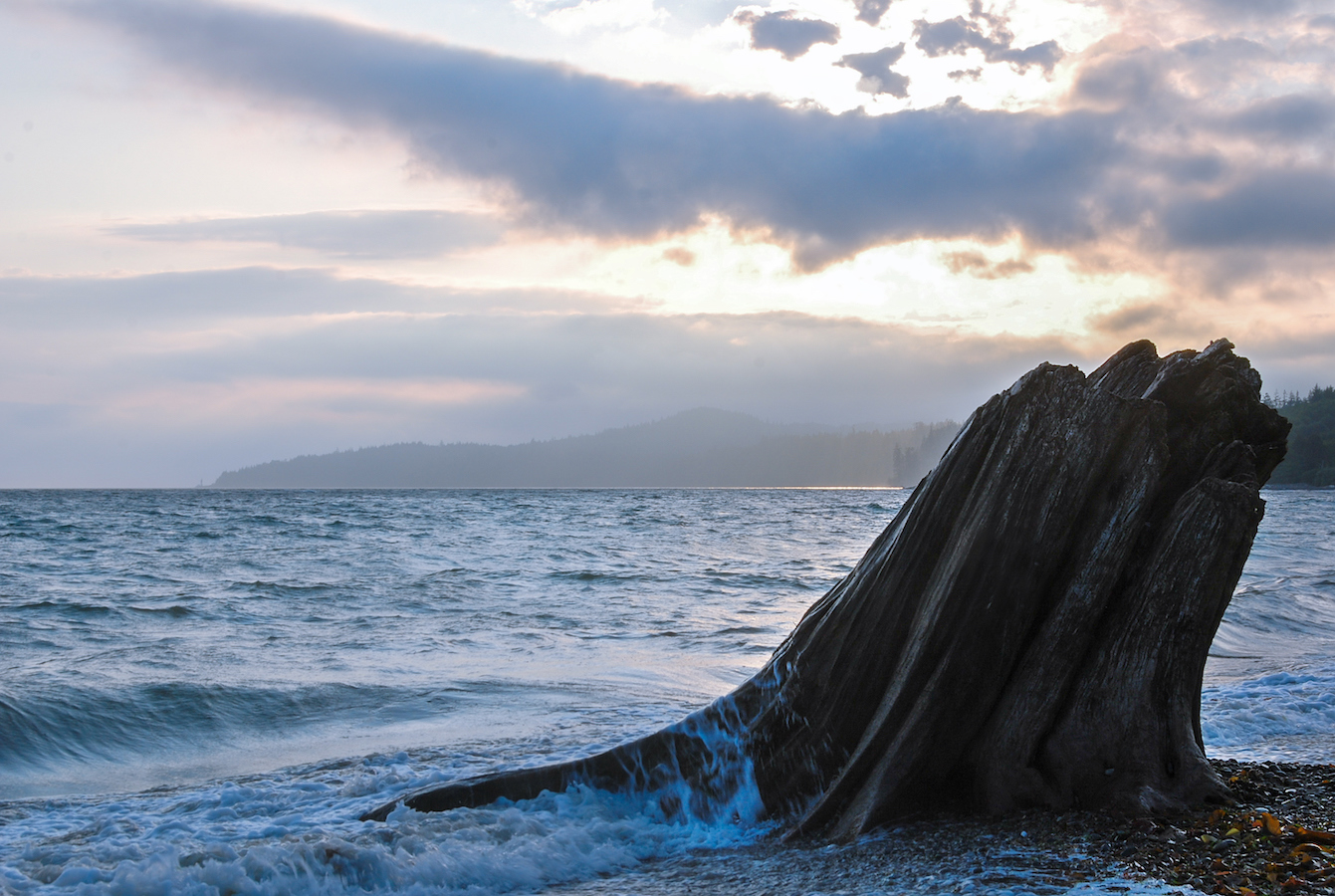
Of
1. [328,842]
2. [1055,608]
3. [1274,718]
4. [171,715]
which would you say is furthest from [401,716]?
[1274,718]

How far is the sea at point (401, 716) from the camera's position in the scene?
547 centimetres

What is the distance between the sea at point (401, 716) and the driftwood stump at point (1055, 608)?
838 mm

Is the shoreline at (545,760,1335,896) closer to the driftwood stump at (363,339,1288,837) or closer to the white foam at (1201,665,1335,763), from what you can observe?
the driftwood stump at (363,339,1288,837)

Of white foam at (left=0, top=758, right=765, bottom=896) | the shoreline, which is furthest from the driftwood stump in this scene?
white foam at (left=0, top=758, right=765, bottom=896)

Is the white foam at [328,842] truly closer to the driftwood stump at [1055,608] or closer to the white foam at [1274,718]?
the driftwood stump at [1055,608]

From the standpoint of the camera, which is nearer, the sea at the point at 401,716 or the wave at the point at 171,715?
the sea at the point at 401,716

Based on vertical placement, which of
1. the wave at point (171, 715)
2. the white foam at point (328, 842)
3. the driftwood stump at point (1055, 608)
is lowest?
the wave at point (171, 715)

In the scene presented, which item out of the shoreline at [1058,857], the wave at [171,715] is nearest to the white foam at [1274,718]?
the shoreline at [1058,857]

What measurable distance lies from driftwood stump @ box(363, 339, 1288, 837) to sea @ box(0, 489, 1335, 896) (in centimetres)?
84

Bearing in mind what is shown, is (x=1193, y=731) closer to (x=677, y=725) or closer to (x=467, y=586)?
(x=677, y=725)

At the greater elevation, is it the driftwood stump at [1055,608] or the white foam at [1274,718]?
the driftwood stump at [1055,608]

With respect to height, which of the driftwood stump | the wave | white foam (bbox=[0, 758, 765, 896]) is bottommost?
the wave

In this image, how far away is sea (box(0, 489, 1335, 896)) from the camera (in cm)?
547

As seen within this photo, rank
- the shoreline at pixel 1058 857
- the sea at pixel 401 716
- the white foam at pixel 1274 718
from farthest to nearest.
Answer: the white foam at pixel 1274 718, the sea at pixel 401 716, the shoreline at pixel 1058 857
